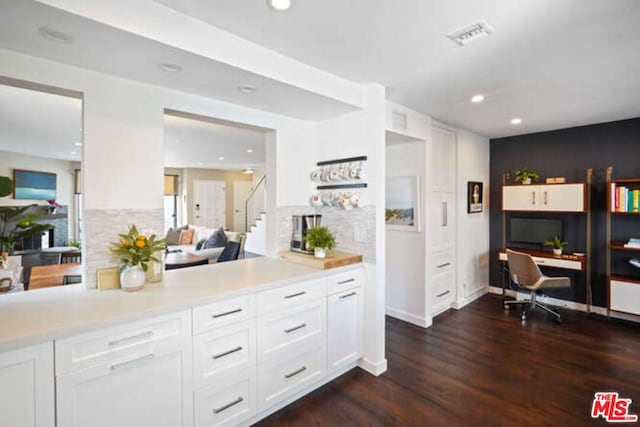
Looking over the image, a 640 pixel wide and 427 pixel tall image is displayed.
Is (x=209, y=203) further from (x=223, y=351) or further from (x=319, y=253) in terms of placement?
(x=223, y=351)

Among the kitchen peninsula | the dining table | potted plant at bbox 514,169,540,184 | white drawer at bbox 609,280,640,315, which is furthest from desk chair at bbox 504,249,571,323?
the dining table

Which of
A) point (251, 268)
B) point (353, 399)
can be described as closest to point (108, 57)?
point (251, 268)

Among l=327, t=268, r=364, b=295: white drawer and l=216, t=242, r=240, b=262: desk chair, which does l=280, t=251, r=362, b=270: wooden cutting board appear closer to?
l=327, t=268, r=364, b=295: white drawer

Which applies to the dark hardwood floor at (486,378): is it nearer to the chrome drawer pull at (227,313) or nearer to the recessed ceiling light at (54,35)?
the chrome drawer pull at (227,313)

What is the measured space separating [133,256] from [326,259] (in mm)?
1352

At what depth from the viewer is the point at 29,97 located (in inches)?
122

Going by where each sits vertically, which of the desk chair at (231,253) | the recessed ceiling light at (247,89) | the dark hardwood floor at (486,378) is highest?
the recessed ceiling light at (247,89)

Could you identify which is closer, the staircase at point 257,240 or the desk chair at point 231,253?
the desk chair at point 231,253

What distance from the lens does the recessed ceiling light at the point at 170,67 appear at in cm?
177

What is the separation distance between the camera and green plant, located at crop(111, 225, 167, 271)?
6.02 feet

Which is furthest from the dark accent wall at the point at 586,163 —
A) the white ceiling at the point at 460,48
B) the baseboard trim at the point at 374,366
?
the baseboard trim at the point at 374,366

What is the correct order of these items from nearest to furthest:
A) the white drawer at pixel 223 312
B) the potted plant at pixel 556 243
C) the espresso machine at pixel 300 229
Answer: the white drawer at pixel 223 312
the espresso machine at pixel 300 229
the potted plant at pixel 556 243

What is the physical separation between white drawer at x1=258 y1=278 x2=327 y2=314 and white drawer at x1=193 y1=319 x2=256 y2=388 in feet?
0.46

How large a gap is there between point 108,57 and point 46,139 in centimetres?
469
